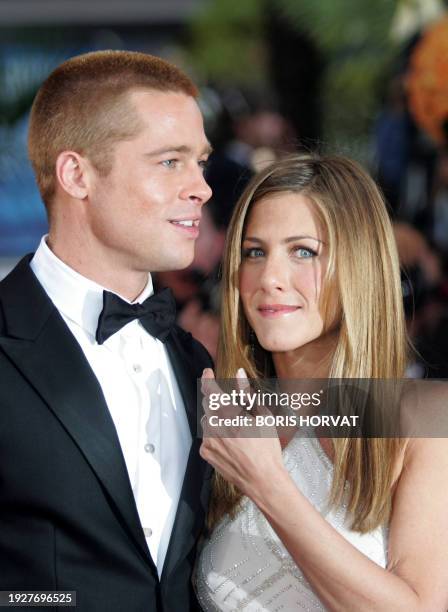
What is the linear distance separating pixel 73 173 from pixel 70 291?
31 centimetres

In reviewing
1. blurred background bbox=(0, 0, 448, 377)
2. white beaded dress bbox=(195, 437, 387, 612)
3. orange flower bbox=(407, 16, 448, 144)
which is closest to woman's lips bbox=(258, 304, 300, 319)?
A: white beaded dress bbox=(195, 437, 387, 612)

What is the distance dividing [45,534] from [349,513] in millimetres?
715

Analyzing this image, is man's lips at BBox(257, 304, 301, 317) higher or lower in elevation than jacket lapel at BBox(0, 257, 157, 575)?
higher

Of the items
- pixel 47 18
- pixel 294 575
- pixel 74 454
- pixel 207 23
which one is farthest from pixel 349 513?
pixel 47 18

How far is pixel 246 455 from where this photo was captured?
2150 mm

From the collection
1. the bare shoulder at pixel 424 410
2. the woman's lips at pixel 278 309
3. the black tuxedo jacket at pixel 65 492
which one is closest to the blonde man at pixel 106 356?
the black tuxedo jacket at pixel 65 492

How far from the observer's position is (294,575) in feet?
7.84

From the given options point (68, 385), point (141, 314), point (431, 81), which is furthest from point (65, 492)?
point (431, 81)

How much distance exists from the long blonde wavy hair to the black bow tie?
0.21 meters

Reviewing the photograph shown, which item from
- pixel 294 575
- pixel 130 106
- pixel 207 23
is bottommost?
pixel 294 575

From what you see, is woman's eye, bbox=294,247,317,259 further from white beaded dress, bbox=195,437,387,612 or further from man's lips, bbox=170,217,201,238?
white beaded dress, bbox=195,437,387,612

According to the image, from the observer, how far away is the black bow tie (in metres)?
2.32

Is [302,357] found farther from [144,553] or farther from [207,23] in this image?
[207,23]

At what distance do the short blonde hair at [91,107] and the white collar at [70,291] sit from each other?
0.75 feet
